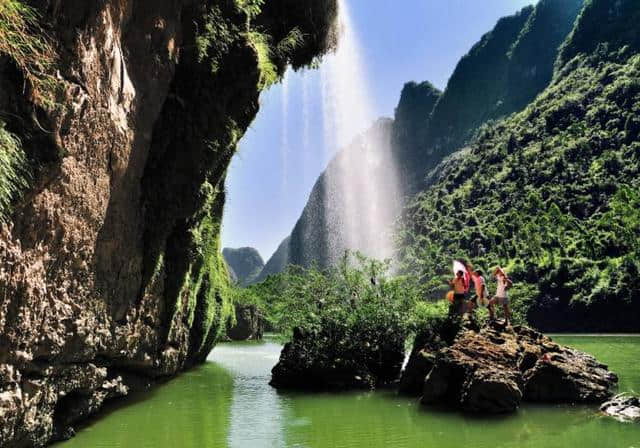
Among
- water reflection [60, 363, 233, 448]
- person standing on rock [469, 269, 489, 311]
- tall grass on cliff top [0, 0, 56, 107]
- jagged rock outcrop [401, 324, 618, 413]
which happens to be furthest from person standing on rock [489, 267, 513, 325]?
tall grass on cliff top [0, 0, 56, 107]

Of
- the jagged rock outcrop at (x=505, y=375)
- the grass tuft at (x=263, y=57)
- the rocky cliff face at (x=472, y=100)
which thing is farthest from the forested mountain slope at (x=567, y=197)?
the rocky cliff face at (x=472, y=100)

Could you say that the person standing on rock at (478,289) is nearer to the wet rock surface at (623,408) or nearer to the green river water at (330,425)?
the green river water at (330,425)

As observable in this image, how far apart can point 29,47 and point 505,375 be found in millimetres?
10306

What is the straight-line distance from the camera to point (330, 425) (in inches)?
407

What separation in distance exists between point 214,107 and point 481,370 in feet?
27.4

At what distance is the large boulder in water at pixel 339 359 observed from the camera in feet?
50.0

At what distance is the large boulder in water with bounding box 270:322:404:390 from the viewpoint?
1524 centimetres

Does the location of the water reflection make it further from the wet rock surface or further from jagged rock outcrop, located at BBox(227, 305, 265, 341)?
jagged rock outcrop, located at BBox(227, 305, 265, 341)

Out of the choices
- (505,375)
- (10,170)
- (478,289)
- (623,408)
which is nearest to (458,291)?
(478,289)

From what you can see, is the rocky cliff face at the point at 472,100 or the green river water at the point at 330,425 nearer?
the green river water at the point at 330,425

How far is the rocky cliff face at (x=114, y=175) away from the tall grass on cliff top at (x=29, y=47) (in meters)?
0.10

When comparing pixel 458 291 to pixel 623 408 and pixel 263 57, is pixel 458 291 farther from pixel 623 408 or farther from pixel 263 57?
pixel 263 57

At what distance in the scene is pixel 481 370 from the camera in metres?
11.2

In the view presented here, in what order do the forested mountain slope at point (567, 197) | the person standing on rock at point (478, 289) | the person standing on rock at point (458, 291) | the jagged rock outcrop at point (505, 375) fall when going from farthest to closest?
the forested mountain slope at point (567, 197)
the person standing on rock at point (478, 289)
the person standing on rock at point (458, 291)
the jagged rock outcrop at point (505, 375)
